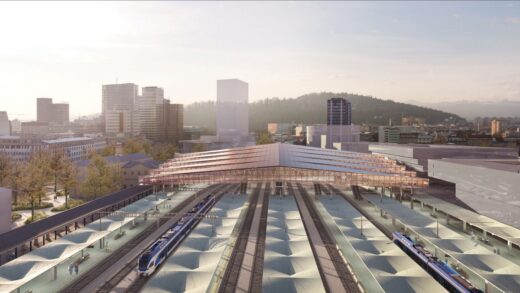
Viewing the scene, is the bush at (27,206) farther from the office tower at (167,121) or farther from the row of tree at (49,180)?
the office tower at (167,121)

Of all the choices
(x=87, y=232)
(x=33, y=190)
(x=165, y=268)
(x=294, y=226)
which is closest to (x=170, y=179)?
(x=33, y=190)

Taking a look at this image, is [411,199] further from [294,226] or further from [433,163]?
[294,226]

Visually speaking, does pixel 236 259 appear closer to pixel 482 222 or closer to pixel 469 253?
pixel 469 253

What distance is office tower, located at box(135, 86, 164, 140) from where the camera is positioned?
147125 mm

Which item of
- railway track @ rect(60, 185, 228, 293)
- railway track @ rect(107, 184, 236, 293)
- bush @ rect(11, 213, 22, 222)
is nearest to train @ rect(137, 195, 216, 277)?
railway track @ rect(107, 184, 236, 293)

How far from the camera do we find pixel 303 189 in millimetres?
50281

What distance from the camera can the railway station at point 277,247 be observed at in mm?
19109

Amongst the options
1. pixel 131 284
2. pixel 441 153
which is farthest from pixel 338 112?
pixel 131 284

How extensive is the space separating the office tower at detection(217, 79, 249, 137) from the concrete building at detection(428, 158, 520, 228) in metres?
118

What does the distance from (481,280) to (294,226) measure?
12864 millimetres

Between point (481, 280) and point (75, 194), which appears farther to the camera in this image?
point (75, 194)

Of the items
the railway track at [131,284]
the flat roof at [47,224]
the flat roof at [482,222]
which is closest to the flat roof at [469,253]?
the flat roof at [482,222]

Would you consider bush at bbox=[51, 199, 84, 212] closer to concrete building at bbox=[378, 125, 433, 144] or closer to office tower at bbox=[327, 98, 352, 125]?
concrete building at bbox=[378, 125, 433, 144]

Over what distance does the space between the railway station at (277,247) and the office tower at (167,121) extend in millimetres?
106459
